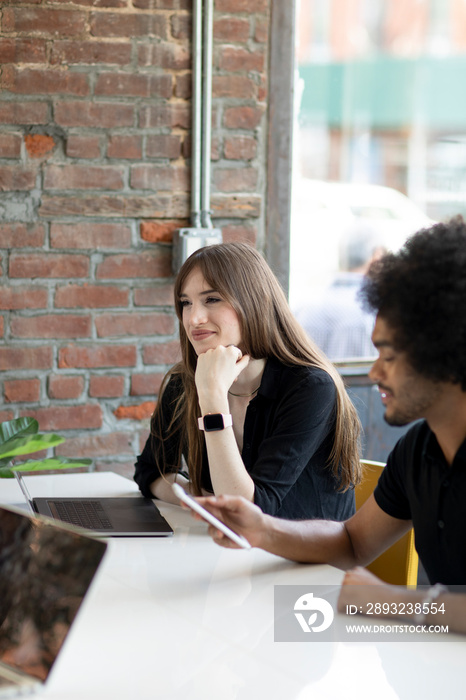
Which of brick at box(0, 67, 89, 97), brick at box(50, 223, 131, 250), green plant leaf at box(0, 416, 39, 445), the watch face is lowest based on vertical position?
the watch face

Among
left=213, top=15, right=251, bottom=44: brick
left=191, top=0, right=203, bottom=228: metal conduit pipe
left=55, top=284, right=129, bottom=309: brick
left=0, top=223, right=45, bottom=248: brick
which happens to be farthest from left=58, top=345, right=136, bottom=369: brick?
left=213, top=15, right=251, bottom=44: brick

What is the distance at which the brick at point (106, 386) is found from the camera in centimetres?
248

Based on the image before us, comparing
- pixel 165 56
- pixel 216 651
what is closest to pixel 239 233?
pixel 165 56

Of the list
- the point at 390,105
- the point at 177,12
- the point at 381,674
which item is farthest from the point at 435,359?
the point at 390,105

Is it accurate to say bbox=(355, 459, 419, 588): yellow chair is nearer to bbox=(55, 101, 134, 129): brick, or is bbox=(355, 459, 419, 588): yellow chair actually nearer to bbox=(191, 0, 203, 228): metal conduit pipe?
bbox=(191, 0, 203, 228): metal conduit pipe

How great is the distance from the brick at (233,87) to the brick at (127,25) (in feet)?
0.69

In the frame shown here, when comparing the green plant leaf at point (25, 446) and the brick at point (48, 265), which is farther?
the brick at point (48, 265)

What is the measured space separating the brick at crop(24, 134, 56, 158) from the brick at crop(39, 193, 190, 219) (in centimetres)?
12

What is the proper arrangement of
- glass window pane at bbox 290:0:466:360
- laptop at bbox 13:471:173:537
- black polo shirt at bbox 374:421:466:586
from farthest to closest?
glass window pane at bbox 290:0:466:360 < laptop at bbox 13:471:173:537 < black polo shirt at bbox 374:421:466:586

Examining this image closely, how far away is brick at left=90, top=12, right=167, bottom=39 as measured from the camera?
2.35 meters

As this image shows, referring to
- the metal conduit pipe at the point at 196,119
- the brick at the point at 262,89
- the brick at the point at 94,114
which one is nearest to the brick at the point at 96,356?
the metal conduit pipe at the point at 196,119

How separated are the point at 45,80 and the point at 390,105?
1.34 m

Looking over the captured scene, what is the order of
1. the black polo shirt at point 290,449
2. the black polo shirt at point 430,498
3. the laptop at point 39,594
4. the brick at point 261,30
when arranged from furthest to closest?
the brick at point 261,30, the black polo shirt at point 290,449, the black polo shirt at point 430,498, the laptop at point 39,594

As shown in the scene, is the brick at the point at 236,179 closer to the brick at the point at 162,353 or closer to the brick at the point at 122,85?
the brick at the point at 122,85
